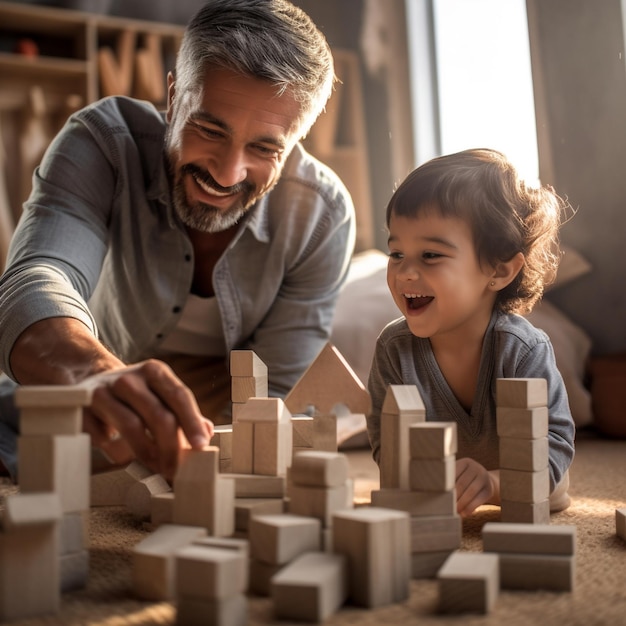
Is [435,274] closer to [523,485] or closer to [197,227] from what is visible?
[523,485]

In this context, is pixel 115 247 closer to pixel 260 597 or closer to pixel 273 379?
pixel 273 379

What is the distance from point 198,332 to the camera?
5.98 ft

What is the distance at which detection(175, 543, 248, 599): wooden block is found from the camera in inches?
23.9

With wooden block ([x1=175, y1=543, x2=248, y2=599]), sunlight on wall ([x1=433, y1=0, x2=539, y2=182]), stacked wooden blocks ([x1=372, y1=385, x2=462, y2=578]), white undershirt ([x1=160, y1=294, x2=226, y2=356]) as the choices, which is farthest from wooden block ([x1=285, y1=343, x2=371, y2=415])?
sunlight on wall ([x1=433, y1=0, x2=539, y2=182])

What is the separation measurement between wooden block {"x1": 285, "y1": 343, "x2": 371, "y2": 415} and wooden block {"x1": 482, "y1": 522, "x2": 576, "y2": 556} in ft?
0.73

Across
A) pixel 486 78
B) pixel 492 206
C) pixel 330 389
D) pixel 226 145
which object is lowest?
pixel 330 389

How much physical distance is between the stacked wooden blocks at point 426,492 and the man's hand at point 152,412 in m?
0.21

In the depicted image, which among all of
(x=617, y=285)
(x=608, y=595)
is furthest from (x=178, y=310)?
(x=617, y=285)

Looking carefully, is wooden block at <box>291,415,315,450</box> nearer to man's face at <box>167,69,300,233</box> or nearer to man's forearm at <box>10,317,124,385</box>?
man's forearm at <box>10,317,124,385</box>

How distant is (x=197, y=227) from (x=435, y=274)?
23.8 inches

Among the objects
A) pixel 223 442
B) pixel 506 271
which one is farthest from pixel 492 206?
pixel 223 442

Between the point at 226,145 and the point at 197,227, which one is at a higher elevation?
the point at 226,145

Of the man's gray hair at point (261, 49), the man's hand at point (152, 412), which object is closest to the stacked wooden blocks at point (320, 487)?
the man's hand at point (152, 412)

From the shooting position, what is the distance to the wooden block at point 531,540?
29.8 inches
